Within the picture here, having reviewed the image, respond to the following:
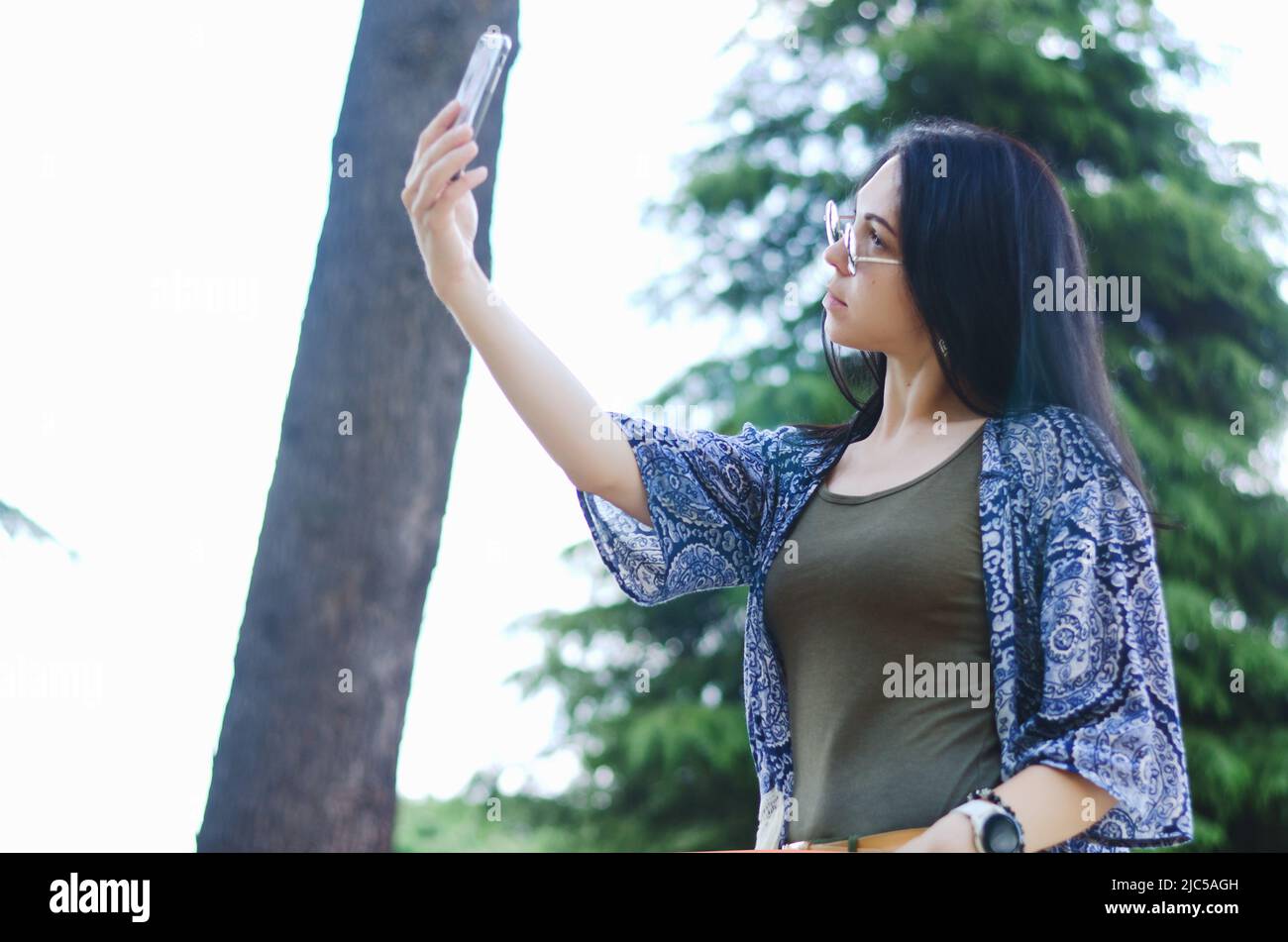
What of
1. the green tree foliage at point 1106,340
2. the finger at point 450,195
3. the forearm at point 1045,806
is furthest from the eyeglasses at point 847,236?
the green tree foliage at point 1106,340

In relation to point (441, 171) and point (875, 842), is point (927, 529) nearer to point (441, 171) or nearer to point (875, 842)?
point (875, 842)

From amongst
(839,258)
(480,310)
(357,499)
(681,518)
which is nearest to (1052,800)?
(681,518)

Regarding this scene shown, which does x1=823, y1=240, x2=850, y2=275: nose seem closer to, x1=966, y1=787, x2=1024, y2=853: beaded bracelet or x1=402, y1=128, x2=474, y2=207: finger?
x1=402, y1=128, x2=474, y2=207: finger

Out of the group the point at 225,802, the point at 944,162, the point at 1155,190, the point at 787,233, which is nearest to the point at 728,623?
the point at 787,233

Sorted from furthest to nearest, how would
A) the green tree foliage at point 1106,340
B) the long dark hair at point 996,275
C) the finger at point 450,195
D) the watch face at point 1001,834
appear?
1. the green tree foliage at point 1106,340
2. the long dark hair at point 996,275
3. the finger at point 450,195
4. the watch face at point 1001,834

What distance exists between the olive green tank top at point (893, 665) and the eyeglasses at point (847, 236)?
0.32 metres

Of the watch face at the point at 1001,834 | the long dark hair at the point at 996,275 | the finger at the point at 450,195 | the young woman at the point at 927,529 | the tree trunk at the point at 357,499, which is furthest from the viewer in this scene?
the tree trunk at the point at 357,499

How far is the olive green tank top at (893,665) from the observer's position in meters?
1.65

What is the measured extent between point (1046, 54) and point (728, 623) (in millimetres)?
3908

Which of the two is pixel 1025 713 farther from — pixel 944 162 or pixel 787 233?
pixel 787 233

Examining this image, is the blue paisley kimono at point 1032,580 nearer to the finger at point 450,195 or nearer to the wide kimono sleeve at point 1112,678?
the wide kimono sleeve at point 1112,678

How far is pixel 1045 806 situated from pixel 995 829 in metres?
0.08
